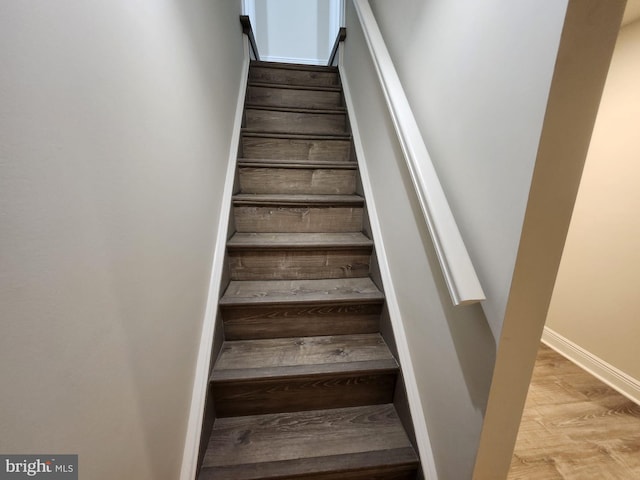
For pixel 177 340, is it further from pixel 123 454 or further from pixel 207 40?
pixel 207 40

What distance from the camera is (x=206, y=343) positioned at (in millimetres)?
1007

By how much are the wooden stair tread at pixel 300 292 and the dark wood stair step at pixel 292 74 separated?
1.88 meters

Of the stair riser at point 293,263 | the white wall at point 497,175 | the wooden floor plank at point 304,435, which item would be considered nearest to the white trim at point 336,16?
the white wall at point 497,175

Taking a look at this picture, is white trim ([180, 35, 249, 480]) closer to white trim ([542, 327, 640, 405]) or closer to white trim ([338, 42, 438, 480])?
white trim ([338, 42, 438, 480])

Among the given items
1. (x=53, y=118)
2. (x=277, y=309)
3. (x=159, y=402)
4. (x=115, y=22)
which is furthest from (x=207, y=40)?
(x=159, y=402)

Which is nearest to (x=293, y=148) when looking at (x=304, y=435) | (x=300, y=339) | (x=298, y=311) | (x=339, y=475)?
(x=298, y=311)

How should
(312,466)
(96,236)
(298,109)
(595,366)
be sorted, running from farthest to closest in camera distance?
1. (298,109)
2. (595,366)
3. (312,466)
4. (96,236)

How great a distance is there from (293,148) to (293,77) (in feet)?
3.16

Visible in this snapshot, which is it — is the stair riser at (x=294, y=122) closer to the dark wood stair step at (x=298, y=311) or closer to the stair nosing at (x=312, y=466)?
the dark wood stair step at (x=298, y=311)

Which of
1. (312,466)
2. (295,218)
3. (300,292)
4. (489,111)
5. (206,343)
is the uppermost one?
(489,111)

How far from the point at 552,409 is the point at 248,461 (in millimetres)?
1579

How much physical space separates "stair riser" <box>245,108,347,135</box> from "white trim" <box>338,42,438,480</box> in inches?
17.4

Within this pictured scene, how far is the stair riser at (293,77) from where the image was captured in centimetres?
225

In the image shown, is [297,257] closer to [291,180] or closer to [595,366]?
[291,180]
